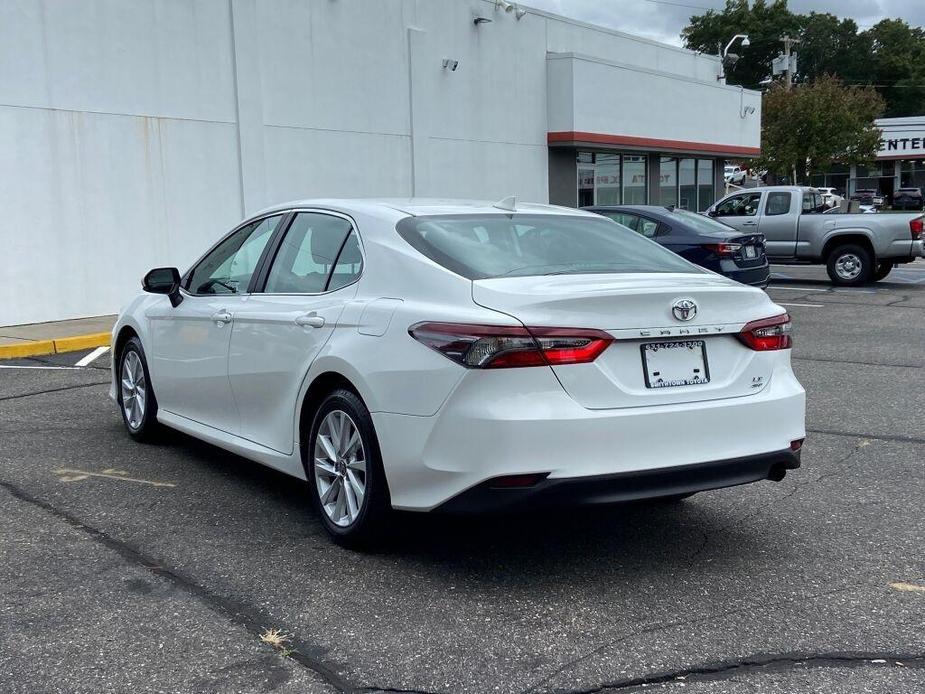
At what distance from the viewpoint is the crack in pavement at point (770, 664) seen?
3418 millimetres

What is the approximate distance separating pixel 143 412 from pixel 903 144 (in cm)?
6491

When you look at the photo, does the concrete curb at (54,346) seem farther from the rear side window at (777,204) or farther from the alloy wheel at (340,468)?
the rear side window at (777,204)

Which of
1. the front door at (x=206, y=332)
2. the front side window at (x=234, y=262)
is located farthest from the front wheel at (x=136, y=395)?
the front side window at (x=234, y=262)

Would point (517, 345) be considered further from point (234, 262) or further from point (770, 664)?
point (234, 262)

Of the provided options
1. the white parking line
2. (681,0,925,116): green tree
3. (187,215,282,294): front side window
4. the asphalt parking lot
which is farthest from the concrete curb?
(681,0,925,116): green tree

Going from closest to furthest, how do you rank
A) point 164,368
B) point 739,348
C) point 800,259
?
1. point 739,348
2. point 164,368
3. point 800,259

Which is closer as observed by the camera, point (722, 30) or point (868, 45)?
point (722, 30)

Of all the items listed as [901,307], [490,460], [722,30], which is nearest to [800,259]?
[901,307]

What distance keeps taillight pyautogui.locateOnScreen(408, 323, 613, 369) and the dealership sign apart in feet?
212

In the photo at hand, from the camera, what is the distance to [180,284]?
21.2 feet

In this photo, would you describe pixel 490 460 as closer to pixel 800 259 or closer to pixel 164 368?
pixel 164 368

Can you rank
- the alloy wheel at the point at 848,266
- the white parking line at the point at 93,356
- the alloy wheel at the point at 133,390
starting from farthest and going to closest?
1. the alloy wheel at the point at 848,266
2. the white parking line at the point at 93,356
3. the alloy wheel at the point at 133,390

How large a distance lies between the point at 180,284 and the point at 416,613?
3265 millimetres

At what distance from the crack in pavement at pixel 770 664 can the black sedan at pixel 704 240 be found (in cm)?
1011
